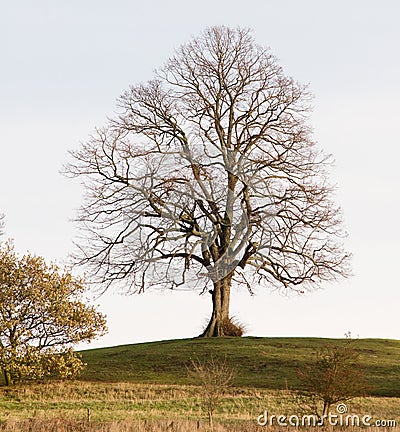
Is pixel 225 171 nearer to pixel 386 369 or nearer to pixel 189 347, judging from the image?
pixel 189 347

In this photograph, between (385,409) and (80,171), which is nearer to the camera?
(385,409)

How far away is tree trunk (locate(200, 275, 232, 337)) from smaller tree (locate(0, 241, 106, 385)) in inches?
403

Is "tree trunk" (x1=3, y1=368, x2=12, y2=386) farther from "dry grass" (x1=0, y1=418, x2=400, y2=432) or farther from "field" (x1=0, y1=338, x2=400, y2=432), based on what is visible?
"dry grass" (x1=0, y1=418, x2=400, y2=432)

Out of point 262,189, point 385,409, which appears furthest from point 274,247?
point 385,409

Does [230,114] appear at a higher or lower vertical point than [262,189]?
higher

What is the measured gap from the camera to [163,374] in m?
30.9

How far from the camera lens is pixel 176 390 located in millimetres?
27078

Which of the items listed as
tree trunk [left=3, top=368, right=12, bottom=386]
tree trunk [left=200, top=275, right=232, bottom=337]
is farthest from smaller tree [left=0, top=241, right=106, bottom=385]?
tree trunk [left=200, top=275, right=232, bottom=337]

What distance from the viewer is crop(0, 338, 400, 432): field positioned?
18.5 m

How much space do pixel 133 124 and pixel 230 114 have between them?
4.93m

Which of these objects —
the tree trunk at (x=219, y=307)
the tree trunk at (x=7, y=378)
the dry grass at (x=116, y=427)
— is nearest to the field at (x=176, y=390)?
the dry grass at (x=116, y=427)

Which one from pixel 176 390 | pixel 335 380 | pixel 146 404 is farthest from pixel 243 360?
pixel 335 380

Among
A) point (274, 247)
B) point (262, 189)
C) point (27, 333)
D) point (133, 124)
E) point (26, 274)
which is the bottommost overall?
point (27, 333)

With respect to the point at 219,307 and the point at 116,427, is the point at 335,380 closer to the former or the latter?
the point at 116,427
